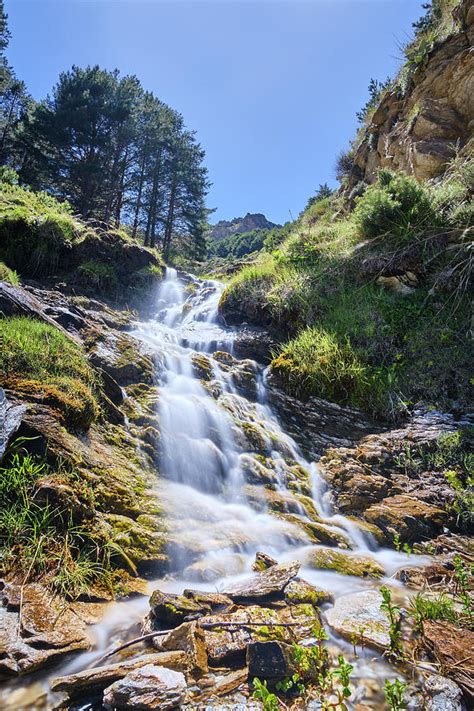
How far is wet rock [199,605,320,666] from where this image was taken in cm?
208

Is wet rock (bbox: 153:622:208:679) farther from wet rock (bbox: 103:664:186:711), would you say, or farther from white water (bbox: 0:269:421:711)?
white water (bbox: 0:269:421:711)

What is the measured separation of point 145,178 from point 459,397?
69.4ft

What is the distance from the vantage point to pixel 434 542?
146 inches

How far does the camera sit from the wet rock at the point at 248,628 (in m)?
2.08

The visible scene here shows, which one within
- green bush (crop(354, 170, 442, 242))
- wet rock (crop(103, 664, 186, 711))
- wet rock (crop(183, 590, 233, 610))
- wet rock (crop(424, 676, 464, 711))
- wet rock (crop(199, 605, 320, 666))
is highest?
green bush (crop(354, 170, 442, 242))

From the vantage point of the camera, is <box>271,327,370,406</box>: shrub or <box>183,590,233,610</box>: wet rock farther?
<box>271,327,370,406</box>: shrub

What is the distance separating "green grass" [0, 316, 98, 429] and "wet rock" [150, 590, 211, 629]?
6.36 feet

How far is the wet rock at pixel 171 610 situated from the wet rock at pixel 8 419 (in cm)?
162

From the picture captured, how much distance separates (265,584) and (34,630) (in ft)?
5.18

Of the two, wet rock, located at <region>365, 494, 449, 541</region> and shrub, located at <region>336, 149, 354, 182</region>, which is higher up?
shrub, located at <region>336, 149, 354, 182</region>

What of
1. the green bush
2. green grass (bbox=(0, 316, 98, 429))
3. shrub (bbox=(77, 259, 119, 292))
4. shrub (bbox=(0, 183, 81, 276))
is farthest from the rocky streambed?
the green bush

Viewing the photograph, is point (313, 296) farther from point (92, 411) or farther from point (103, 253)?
point (103, 253)

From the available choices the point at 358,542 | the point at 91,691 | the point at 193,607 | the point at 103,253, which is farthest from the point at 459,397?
the point at 103,253

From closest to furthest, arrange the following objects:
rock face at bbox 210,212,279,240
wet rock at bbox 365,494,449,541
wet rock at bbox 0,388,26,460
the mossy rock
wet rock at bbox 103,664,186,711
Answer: wet rock at bbox 103,664,186,711 → wet rock at bbox 0,388,26,460 → wet rock at bbox 365,494,449,541 → the mossy rock → rock face at bbox 210,212,279,240
